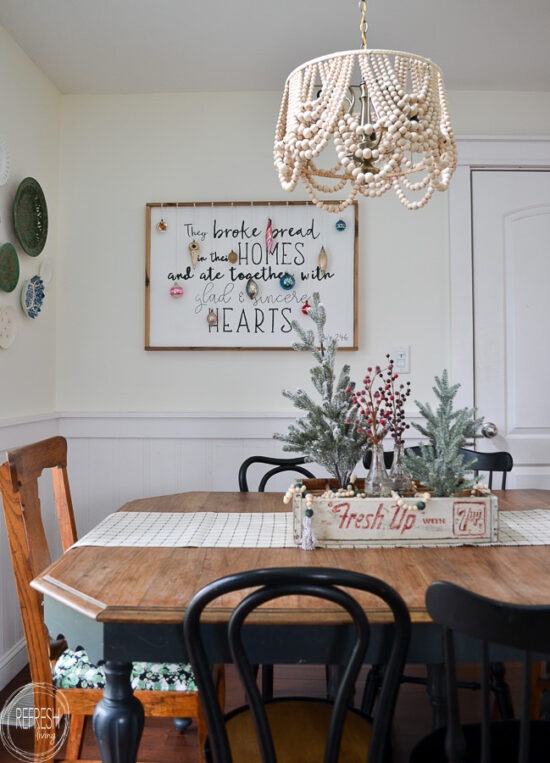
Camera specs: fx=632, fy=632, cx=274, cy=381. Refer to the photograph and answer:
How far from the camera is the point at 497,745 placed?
1.21m

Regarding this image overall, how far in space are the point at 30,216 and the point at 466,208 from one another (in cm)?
187

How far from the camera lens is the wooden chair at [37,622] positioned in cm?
148

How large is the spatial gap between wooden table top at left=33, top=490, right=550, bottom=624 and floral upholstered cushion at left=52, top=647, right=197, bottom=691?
286 millimetres

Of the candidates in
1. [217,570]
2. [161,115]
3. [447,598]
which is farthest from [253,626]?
[161,115]

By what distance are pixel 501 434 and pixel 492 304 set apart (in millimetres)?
584

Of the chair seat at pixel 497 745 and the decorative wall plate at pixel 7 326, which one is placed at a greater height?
the decorative wall plate at pixel 7 326

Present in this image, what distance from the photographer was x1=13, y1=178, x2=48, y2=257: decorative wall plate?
2428 mm

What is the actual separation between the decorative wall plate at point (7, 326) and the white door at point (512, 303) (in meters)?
1.94

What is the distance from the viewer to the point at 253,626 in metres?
1.14

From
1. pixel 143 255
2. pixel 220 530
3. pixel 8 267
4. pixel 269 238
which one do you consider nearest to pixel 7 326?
pixel 8 267

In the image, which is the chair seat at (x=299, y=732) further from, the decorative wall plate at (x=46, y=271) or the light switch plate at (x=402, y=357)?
the decorative wall plate at (x=46, y=271)

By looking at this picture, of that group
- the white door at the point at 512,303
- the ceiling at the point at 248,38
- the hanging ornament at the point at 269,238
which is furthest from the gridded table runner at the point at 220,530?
the ceiling at the point at 248,38

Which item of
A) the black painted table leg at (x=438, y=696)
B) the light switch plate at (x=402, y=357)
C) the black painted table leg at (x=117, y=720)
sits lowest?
the black painted table leg at (x=438, y=696)

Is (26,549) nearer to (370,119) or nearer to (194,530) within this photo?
(194,530)
